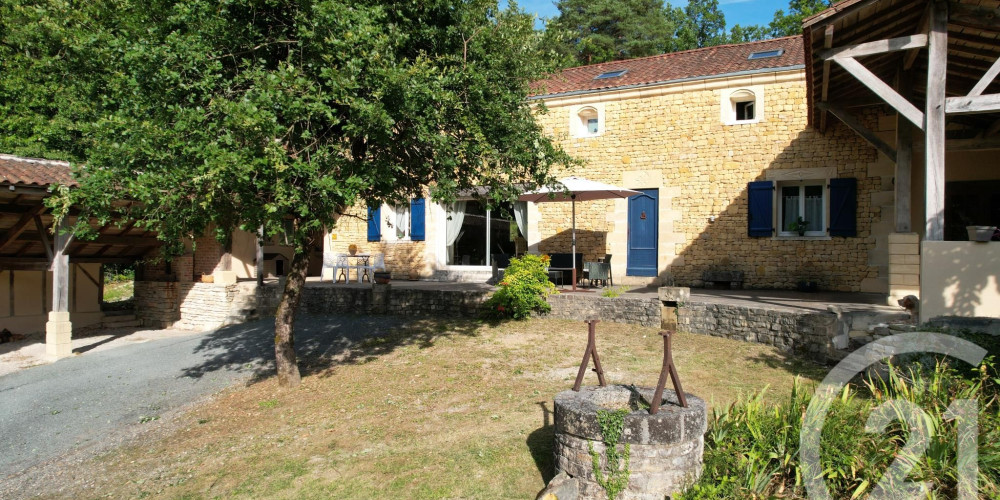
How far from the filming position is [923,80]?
9.52 meters

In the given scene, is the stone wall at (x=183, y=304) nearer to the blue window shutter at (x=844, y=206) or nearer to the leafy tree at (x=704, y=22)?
the blue window shutter at (x=844, y=206)

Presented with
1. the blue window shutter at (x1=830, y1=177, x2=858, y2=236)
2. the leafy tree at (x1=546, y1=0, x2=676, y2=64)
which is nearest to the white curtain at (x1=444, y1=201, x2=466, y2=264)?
the blue window shutter at (x1=830, y1=177, x2=858, y2=236)

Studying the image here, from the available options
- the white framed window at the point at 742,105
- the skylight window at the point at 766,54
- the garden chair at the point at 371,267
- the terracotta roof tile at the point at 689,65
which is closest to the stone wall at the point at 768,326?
the white framed window at the point at 742,105

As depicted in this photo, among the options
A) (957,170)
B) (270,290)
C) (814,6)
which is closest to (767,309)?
(957,170)

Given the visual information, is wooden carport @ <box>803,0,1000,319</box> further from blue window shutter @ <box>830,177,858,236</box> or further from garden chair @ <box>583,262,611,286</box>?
garden chair @ <box>583,262,611,286</box>

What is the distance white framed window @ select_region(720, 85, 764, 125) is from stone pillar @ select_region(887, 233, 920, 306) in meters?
4.96

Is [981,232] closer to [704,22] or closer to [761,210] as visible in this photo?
[761,210]

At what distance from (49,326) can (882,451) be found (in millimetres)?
12508

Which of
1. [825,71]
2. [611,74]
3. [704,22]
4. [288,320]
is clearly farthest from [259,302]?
[704,22]

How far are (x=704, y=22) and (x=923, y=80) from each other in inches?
813

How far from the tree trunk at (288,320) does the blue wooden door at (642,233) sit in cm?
758

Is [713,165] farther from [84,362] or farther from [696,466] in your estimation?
[84,362]

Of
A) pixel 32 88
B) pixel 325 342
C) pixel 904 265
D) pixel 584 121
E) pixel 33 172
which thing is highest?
pixel 32 88

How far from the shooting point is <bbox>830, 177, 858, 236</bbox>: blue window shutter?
450 inches
